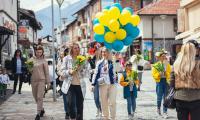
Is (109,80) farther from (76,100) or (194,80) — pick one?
(194,80)

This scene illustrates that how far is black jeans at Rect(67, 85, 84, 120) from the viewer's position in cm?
1096

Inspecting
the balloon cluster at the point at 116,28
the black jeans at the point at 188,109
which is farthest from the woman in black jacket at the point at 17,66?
the black jeans at the point at 188,109

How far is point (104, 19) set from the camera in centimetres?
1159

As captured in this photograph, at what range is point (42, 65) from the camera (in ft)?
42.7

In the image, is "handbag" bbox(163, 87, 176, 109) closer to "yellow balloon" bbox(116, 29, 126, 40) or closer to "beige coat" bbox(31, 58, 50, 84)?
"yellow balloon" bbox(116, 29, 126, 40)

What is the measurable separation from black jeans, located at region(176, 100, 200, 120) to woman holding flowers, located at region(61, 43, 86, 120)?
412cm

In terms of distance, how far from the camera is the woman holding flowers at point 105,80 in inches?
454

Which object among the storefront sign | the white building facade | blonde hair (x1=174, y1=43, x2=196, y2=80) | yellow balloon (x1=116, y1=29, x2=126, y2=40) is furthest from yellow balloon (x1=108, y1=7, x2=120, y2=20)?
the storefront sign

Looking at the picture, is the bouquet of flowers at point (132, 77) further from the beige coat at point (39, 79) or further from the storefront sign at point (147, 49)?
the storefront sign at point (147, 49)

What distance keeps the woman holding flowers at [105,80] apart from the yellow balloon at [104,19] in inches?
23.9

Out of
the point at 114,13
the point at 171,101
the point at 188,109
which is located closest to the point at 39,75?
the point at 114,13

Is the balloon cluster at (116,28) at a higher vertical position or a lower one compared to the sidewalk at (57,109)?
higher

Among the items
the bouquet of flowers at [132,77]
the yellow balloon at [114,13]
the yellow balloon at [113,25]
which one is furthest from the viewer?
the bouquet of flowers at [132,77]

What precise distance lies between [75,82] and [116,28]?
5.06 ft
